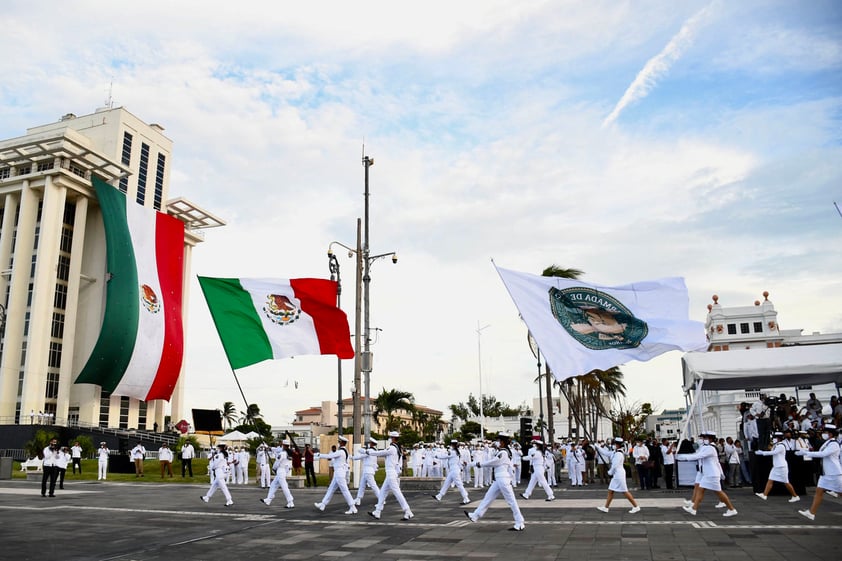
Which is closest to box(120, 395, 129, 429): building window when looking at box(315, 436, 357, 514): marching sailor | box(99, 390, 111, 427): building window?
box(99, 390, 111, 427): building window

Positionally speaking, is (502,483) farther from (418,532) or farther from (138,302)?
(138,302)

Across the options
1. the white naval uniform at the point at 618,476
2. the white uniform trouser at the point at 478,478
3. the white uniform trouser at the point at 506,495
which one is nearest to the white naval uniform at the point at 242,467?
the white uniform trouser at the point at 478,478

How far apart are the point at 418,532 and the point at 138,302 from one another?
1729 inches

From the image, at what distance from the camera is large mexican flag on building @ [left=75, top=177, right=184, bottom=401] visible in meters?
48.5

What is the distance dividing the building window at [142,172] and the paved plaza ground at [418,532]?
56.0 meters

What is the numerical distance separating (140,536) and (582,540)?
798 centimetres

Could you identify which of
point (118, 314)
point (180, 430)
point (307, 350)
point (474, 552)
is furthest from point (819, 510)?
point (180, 430)

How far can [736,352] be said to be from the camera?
19.6m

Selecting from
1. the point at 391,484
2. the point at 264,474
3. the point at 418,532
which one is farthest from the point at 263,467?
the point at 418,532

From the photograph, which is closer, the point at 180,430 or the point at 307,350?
the point at 307,350

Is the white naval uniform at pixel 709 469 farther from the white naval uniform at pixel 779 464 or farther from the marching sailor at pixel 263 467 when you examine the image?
the marching sailor at pixel 263 467

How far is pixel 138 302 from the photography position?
50531mm

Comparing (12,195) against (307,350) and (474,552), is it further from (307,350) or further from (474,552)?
(474,552)

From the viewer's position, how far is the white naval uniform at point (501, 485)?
1235 cm
